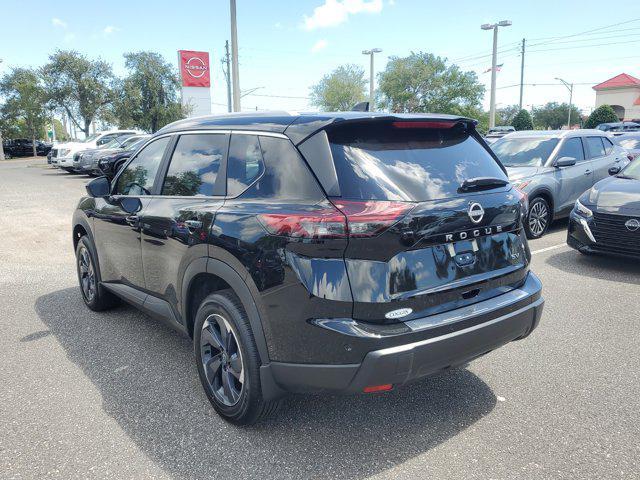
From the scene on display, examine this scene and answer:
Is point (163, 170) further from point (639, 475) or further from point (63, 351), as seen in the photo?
point (639, 475)

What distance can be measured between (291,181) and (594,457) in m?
2.12

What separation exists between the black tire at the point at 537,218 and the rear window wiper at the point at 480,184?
5.62 metres

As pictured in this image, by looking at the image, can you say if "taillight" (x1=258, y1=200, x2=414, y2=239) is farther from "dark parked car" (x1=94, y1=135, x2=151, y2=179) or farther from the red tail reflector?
"dark parked car" (x1=94, y1=135, x2=151, y2=179)

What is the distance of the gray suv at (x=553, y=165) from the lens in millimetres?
8359

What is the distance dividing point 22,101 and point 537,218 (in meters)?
45.6

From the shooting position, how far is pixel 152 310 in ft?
12.5

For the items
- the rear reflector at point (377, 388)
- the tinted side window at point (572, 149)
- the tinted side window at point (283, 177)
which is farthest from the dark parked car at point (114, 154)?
the rear reflector at point (377, 388)

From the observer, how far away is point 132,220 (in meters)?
3.88

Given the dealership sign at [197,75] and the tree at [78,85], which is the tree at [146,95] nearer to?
the tree at [78,85]

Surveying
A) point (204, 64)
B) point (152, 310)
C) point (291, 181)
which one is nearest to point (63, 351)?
point (152, 310)

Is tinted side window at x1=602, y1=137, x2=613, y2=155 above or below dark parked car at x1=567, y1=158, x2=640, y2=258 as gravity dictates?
above

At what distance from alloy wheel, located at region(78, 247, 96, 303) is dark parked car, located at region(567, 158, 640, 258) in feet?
18.8

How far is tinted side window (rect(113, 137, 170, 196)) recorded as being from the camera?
3873mm

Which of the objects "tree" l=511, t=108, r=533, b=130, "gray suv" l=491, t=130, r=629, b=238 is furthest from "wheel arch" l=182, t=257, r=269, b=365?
"tree" l=511, t=108, r=533, b=130
